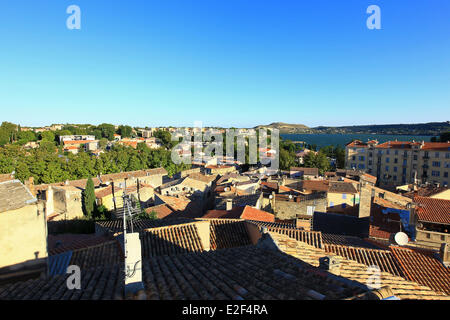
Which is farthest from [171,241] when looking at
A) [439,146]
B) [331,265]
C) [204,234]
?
[439,146]

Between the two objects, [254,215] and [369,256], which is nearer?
[369,256]

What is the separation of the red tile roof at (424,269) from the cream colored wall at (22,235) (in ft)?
30.1

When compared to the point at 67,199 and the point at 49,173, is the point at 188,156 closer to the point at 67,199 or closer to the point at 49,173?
the point at 49,173

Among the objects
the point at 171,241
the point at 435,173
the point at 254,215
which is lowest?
the point at 435,173

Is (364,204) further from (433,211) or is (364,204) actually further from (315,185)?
(315,185)

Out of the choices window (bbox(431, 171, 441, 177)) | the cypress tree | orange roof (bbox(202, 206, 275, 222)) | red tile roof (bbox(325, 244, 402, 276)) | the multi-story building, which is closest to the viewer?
red tile roof (bbox(325, 244, 402, 276))

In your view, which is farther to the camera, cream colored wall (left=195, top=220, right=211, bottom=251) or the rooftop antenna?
cream colored wall (left=195, top=220, right=211, bottom=251)

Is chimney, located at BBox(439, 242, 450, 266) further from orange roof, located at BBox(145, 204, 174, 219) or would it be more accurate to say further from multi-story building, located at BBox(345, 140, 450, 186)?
multi-story building, located at BBox(345, 140, 450, 186)

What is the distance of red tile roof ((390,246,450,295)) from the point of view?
7405 mm

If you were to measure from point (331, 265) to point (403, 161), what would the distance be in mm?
47276

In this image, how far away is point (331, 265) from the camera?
4953 millimetres

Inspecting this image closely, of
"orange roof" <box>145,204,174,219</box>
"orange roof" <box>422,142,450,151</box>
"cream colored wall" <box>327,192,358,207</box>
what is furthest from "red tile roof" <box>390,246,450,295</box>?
"orange roof" <box>422,142,450,151</box>

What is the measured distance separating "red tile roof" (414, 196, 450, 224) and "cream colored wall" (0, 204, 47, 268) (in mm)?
15509

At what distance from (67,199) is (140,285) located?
2271cm
